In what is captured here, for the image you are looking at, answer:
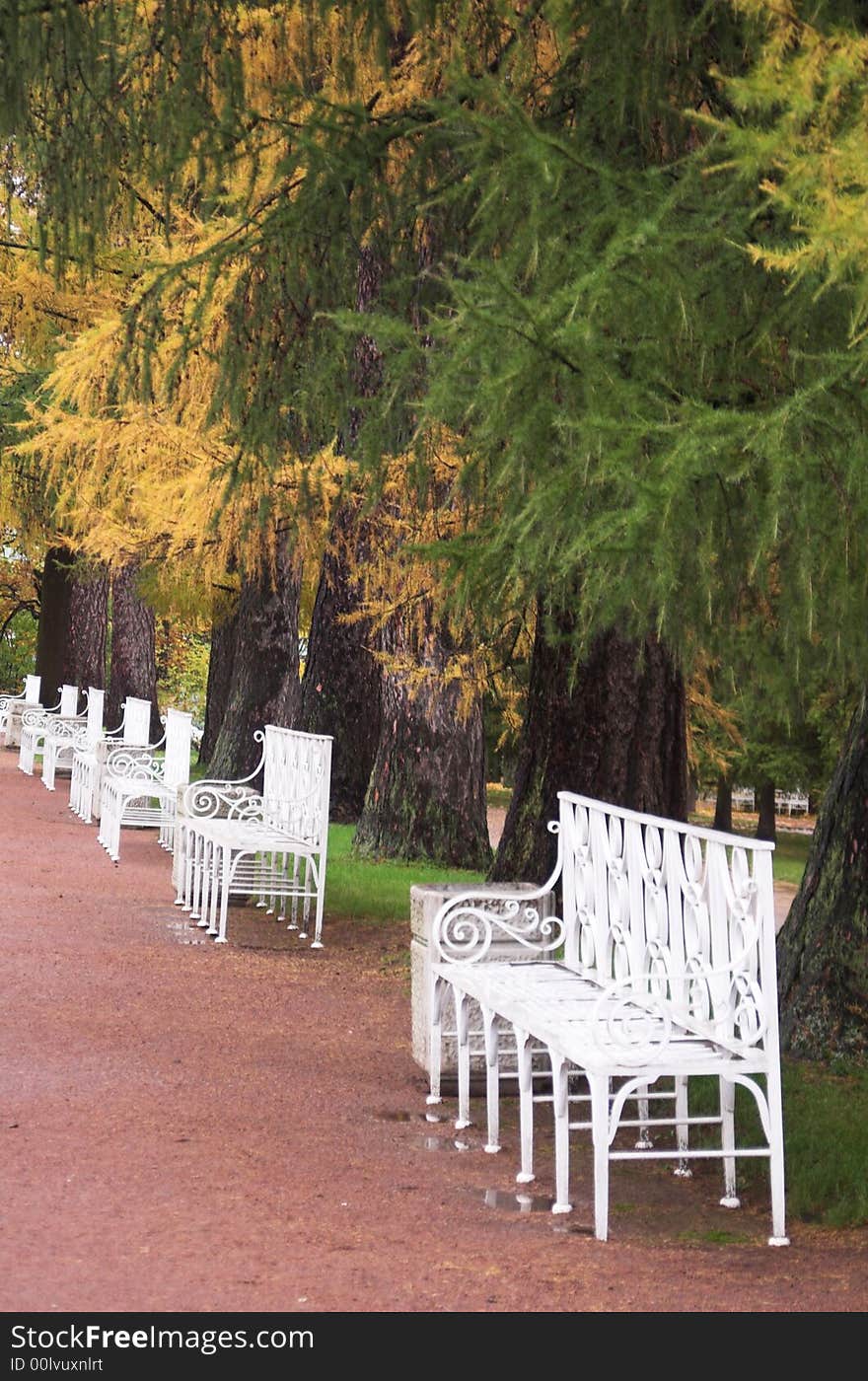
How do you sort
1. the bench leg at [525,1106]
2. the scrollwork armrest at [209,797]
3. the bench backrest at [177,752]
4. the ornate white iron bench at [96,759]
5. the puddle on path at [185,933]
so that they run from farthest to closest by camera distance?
the ornate white iron bench at [96,759] < the bench backrest at [177,752] < the scrollwork armrest at [209,797] < the puddle on path at [185,933] < the bench leg at [525,1106]

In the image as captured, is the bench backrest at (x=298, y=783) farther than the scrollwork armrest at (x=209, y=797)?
No

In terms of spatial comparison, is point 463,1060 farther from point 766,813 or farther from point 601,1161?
point 766,813

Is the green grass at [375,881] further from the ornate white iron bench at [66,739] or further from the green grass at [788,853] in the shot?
the ornate white iron bench at [66,739]

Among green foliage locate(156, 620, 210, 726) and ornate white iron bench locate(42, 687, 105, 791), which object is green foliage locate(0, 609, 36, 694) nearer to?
green foliage locate(156, 620, 210, 726)

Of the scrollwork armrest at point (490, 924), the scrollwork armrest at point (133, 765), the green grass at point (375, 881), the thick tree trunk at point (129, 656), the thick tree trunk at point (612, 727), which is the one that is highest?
the thick tree trunk at point (129, 656)

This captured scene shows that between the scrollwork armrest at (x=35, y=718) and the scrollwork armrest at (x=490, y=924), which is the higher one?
→ the scrollwork armrest at (x=35, y=718)

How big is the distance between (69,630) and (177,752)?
1554cm

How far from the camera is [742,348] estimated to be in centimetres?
514

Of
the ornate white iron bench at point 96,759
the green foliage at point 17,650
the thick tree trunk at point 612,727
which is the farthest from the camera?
the green foliage at point 17,650

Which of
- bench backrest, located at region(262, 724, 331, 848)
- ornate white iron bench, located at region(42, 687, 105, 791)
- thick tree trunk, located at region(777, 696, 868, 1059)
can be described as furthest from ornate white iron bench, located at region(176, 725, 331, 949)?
ornate white iron bench, located at region(42, 687, 105, 791)

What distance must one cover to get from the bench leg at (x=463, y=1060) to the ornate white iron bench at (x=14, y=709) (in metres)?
24.4

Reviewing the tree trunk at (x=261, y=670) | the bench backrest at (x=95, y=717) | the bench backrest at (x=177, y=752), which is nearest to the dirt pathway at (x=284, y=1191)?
the bench backrest at (x=177, y=752)

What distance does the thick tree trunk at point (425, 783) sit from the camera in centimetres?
1548
